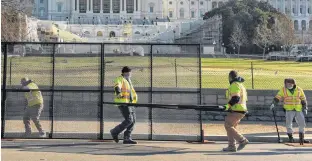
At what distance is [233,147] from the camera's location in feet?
39.9

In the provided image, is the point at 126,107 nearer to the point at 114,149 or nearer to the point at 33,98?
the point at 114,149

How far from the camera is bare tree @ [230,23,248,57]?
295ft

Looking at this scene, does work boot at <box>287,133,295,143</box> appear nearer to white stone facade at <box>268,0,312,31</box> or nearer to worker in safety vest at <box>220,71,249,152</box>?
worker in safety vest at <box>220,71,249,152</box>

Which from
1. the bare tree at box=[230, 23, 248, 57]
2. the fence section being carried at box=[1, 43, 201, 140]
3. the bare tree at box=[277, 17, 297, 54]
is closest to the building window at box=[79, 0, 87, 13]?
the bare tree at box=[230, 23, 248, 57]

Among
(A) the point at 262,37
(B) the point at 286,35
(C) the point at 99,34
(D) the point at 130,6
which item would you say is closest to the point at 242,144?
(A) the point at 262,37

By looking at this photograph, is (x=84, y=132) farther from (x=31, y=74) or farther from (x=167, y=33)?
(x=167, y=33)

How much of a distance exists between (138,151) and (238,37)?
79939 mm

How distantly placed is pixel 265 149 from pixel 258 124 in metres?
5.66

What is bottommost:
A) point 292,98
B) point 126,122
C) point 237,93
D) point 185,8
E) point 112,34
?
point 126,122

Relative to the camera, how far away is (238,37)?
3548 inches

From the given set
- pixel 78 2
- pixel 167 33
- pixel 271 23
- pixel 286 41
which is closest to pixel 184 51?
pixel 286 41

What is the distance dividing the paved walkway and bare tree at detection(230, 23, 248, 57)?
77.4 m

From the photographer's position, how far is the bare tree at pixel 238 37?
9006 centimetres

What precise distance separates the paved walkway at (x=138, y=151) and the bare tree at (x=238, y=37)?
7741 cm
